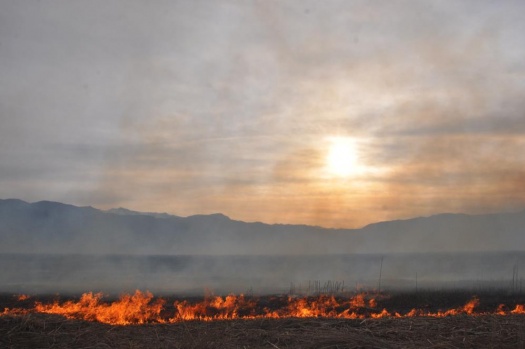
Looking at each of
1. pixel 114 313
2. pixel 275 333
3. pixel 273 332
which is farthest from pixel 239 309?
pixel 275 333

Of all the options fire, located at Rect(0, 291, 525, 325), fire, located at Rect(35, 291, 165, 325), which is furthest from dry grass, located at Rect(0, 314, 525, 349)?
fire, located at Rect(0, 291, 525, 325)

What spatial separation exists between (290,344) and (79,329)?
4.76 m

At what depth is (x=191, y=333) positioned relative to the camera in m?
11.8

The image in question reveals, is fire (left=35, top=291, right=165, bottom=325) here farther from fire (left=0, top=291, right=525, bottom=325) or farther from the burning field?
the burning field

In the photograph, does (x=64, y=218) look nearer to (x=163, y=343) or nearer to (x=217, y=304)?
(x=217, y=304)

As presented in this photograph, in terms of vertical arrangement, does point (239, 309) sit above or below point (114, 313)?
below

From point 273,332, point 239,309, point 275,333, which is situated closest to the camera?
point 275,333

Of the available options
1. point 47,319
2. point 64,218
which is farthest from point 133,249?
point 47,319

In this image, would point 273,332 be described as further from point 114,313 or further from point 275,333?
point 114,313

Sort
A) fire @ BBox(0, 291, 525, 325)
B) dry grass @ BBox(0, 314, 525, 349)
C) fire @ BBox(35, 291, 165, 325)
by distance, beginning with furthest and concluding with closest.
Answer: fire @ BBox(0, 291, 525, 325)
fire @ BBox(35, 291, 165, 325)
dry grass @ BBox(0, 314, 525, 349)

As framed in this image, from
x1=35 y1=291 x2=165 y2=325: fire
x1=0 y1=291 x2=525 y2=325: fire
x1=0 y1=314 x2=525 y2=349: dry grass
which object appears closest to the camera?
x1=0 y1=314 x2=525 y2=349: dry grass

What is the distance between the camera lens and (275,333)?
444 inches

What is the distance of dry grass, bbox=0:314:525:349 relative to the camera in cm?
1036

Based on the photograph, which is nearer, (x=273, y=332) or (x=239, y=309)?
(x=273, y=332)
